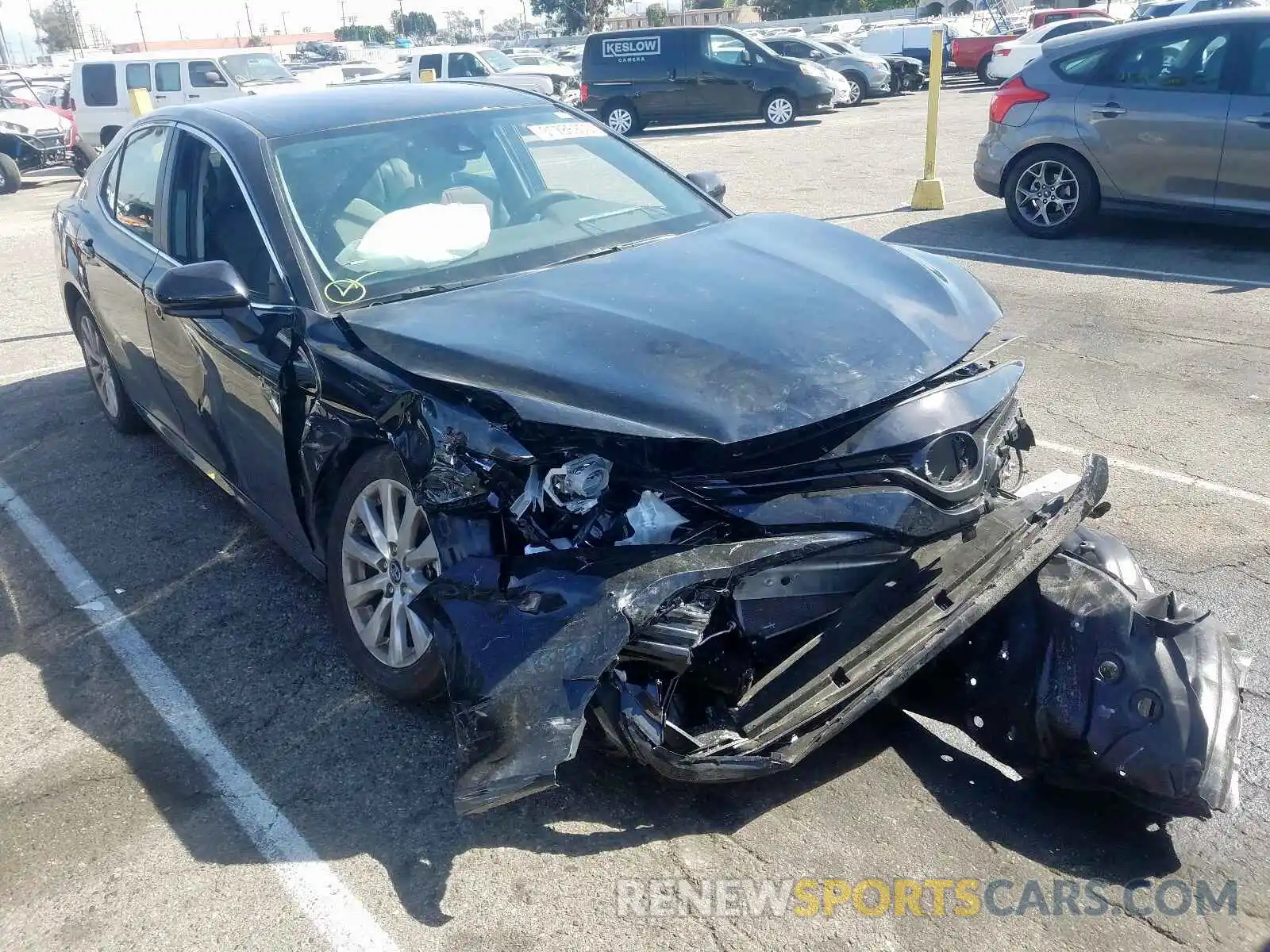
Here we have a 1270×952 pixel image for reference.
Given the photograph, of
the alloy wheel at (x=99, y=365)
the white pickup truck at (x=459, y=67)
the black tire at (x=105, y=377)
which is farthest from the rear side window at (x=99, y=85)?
the alloy wheel at (x=99, y=365)

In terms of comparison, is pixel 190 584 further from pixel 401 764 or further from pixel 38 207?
pixel 38 207

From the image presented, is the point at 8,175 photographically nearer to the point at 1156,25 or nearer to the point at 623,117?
the point at 623,117

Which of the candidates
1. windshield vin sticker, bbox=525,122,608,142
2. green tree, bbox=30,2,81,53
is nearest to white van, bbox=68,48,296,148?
windshield vin sticker, bbox=525,122,608,142

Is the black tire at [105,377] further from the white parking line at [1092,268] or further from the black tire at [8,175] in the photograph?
the black tire at [8,175]

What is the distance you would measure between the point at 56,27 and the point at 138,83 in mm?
104126

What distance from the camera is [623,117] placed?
21672mm

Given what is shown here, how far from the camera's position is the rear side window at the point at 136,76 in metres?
19.4

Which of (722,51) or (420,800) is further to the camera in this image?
(722,51)

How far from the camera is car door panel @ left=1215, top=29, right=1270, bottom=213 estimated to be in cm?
807

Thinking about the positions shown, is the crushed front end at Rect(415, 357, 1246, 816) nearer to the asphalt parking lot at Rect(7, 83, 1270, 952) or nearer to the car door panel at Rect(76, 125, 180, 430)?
the asphalt parking lot at Rect(7, 83, 1270, 952)

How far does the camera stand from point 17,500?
5453 millimetres

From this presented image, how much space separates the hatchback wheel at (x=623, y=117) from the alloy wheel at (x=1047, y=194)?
519 inches

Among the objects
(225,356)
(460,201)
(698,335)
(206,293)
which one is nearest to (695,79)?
(460,201)

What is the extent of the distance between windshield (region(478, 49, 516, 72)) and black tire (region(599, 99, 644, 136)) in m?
4.75
